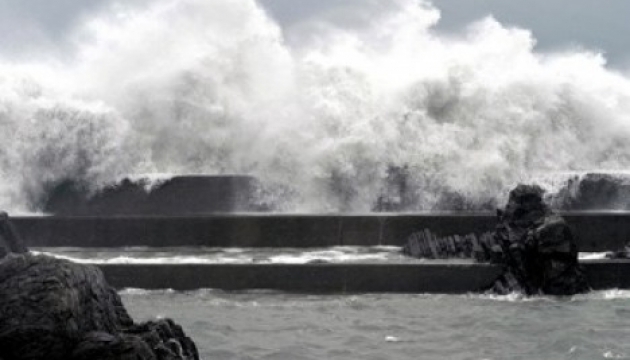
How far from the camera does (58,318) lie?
432 cm

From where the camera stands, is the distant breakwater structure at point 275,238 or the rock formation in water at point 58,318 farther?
the distant breakwater structure at point 275,238

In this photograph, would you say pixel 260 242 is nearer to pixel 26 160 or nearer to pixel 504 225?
pixel 504 225

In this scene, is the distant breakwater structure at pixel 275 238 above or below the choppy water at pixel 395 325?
above

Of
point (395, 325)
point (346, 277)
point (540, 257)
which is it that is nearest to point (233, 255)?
point (346, 277)

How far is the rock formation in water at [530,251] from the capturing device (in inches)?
Result: 406

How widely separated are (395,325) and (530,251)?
8.73 ft

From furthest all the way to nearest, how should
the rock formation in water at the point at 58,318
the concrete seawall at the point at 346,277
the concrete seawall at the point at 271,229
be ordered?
the concrete seawall at the point at 271,229 < the concrete seawall at the point at 346,277 < the rock formation in water at the point at 58,318

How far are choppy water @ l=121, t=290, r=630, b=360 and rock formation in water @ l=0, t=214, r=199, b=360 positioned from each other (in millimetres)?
2522

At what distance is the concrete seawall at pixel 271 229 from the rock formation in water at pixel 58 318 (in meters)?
8.04

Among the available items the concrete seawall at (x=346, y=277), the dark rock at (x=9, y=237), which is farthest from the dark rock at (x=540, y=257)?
the dark rock at (x=9, y=237)

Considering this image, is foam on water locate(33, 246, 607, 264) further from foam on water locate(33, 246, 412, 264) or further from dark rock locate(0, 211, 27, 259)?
dark rock locate(0, 211, 27, 259)

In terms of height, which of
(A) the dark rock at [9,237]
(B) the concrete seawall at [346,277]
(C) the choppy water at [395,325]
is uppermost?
(A) the dark rock at [9,237]

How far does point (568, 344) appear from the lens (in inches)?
291

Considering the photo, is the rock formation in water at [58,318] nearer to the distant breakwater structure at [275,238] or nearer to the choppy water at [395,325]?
the choppy water at [395,325]
